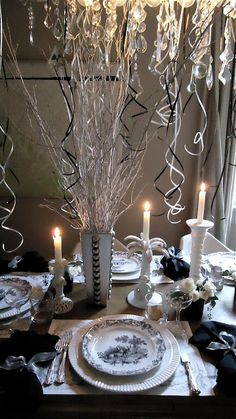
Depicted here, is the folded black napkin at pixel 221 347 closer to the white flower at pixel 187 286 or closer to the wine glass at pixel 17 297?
the white flower at pixel 187 286

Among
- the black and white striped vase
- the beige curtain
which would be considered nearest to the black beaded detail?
the black and white striped vase

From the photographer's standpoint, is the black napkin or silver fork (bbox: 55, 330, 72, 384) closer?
silver fork (bbox: 55, 330, 72, 384)

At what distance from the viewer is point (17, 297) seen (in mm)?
1194

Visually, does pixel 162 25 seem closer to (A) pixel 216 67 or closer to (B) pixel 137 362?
(A) pixel 216 67

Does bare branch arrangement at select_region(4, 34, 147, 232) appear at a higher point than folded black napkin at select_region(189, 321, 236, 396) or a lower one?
higher

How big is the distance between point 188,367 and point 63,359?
0.31 metres

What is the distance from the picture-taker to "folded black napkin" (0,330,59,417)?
0.75m

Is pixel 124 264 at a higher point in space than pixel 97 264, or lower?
lower

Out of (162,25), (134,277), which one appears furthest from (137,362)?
(162,25)

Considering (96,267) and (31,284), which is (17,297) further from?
(96,267)

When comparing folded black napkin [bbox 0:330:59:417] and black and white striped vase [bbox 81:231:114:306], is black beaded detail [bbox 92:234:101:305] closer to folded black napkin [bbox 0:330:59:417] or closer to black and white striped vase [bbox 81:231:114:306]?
black and white striped vase [bbox 81:231:114:306]

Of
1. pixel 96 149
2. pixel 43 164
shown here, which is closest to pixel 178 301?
pixel 96 149

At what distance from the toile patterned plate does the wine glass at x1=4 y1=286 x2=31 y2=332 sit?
263 mm

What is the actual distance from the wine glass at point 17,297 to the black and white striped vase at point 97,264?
21cm
